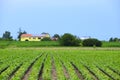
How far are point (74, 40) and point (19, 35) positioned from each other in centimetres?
5831

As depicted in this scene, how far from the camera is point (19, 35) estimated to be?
137 m

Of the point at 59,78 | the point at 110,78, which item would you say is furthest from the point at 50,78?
the point at 110,78

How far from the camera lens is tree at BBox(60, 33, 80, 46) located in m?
81.2

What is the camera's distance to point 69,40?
8125cm

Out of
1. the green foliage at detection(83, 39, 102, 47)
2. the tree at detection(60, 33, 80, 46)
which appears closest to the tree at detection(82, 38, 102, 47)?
the green foliage at detection(83, 39, 102, 47)

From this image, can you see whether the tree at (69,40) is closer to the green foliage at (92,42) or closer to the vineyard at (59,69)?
the green foliage at (92,42)

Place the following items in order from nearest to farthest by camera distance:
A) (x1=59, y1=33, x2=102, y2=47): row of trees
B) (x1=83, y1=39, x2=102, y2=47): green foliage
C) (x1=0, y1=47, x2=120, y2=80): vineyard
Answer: (x1=0, y1=47, x2=120, y2=80): vineyard < (x1=83, y1=39, x2=102, y2=47): green foliage < (x1=59, y1=33, x2=102, y2=47): row of trees

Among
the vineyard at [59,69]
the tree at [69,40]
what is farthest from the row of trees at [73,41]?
the vineyard at [59,69]

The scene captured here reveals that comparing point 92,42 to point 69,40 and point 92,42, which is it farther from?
point 69,40

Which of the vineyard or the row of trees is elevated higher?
the row of trees

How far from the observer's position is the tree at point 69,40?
8125 cm

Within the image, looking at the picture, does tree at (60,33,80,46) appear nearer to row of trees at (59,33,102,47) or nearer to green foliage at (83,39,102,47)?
row of trees at (59,33,102,47)

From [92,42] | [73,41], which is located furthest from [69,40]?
[92,42]

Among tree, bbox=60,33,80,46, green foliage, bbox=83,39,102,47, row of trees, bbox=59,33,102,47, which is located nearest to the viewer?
green foliage, bbox=83,39,102,47
